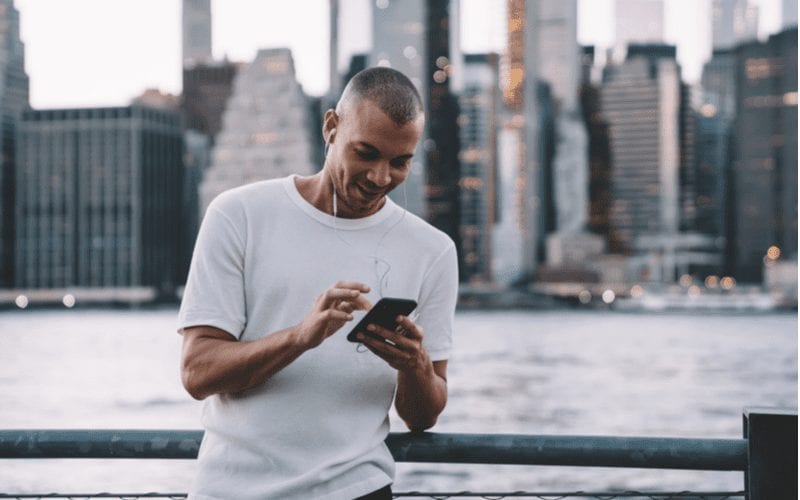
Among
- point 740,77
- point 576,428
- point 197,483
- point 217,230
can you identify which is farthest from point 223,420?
point 740,77

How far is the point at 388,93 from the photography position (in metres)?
2.50

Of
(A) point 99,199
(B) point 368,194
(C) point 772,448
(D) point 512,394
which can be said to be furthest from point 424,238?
(A) point 99,199

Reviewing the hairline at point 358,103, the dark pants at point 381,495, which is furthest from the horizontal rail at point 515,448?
the hairline at point 358,103

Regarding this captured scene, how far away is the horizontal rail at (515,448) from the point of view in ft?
9.97

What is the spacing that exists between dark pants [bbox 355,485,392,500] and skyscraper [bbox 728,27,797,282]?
18005 centimetres

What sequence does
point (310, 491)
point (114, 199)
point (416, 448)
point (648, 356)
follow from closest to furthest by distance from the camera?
point (310, 491) < point (416, 448) < point (648, 356) < point (114, 199)

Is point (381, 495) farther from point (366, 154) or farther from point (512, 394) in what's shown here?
point (512, 394)

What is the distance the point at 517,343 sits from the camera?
10012 centimetres

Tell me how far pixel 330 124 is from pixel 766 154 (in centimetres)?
19474

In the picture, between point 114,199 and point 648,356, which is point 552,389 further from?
point 114,199

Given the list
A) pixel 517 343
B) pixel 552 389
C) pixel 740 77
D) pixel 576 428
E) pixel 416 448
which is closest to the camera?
pixel 416 448

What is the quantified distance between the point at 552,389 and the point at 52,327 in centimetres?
9876

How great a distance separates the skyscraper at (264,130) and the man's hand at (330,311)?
162559 mm

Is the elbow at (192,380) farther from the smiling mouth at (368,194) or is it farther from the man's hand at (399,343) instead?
the smiling mouth at (368,194)
